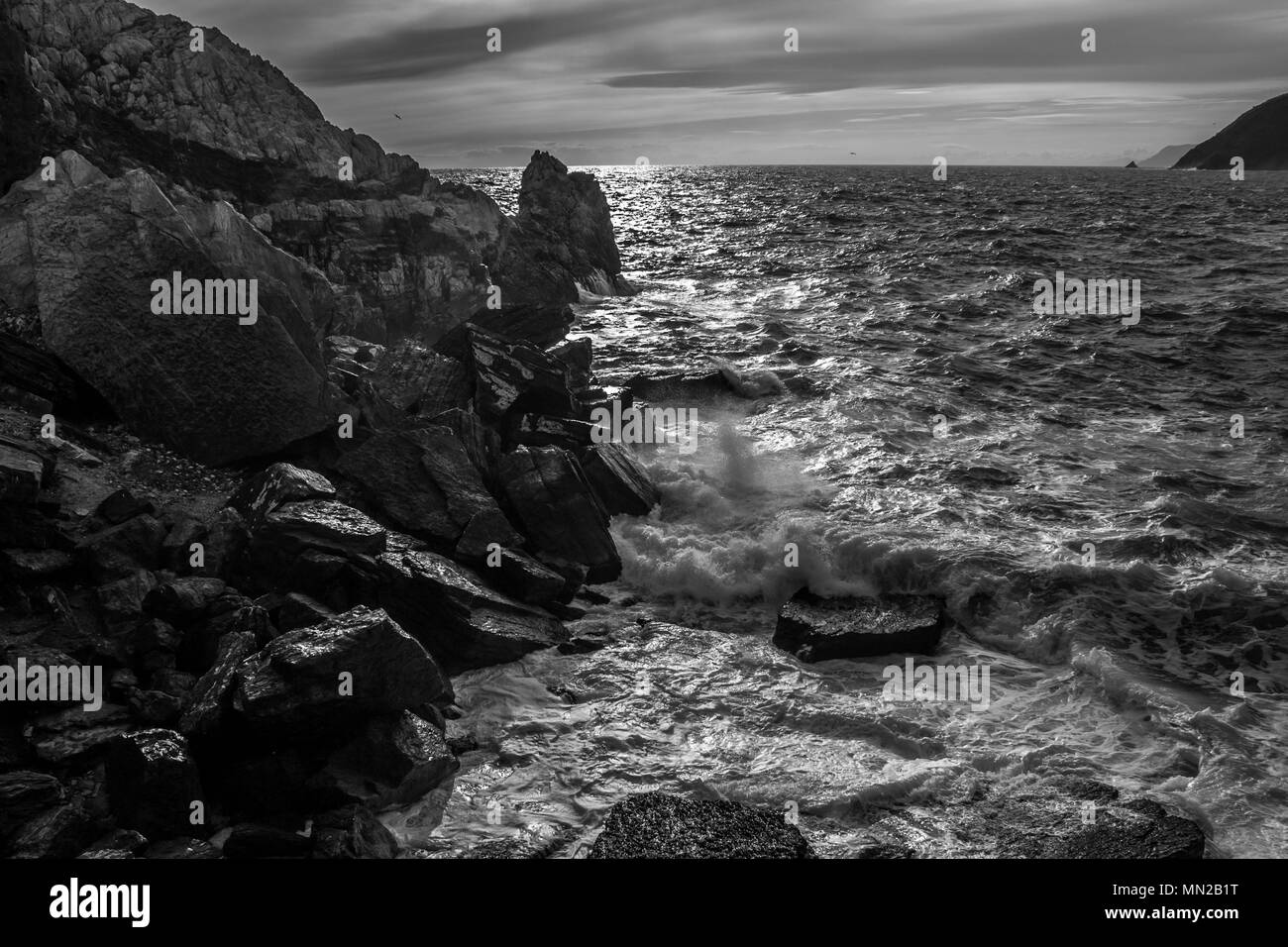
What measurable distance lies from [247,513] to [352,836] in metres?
5.62

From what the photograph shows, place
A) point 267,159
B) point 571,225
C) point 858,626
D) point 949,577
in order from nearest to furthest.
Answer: point 858,626, point 949,577, point 267,159, point 571,225

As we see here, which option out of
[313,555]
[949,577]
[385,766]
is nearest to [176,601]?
[313,555]

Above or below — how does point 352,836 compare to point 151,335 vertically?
below

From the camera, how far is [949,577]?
12.7m

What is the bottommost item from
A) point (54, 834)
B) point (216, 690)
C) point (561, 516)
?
point (54, 834)

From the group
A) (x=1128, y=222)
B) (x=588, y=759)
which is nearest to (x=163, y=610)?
(x=588, y=759)

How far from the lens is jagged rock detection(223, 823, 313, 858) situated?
23.0 feet

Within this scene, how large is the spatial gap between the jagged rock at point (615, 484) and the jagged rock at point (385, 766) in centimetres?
718

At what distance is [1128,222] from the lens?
56875mm

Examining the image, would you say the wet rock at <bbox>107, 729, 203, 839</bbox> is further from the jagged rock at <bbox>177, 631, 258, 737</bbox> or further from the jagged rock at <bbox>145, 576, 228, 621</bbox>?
the jagged rock at <bbox>145, 576, 228, 621</bbox>

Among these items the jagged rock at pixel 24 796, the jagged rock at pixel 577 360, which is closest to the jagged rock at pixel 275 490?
the jagged rock at pixel 24 796

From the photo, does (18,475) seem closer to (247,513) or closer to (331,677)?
(247,513)

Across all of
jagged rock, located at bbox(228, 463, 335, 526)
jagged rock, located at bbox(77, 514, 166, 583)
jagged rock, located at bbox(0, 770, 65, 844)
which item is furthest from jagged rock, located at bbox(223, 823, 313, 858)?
jagged rock, located at bbox(228, 463, 335, 526)
